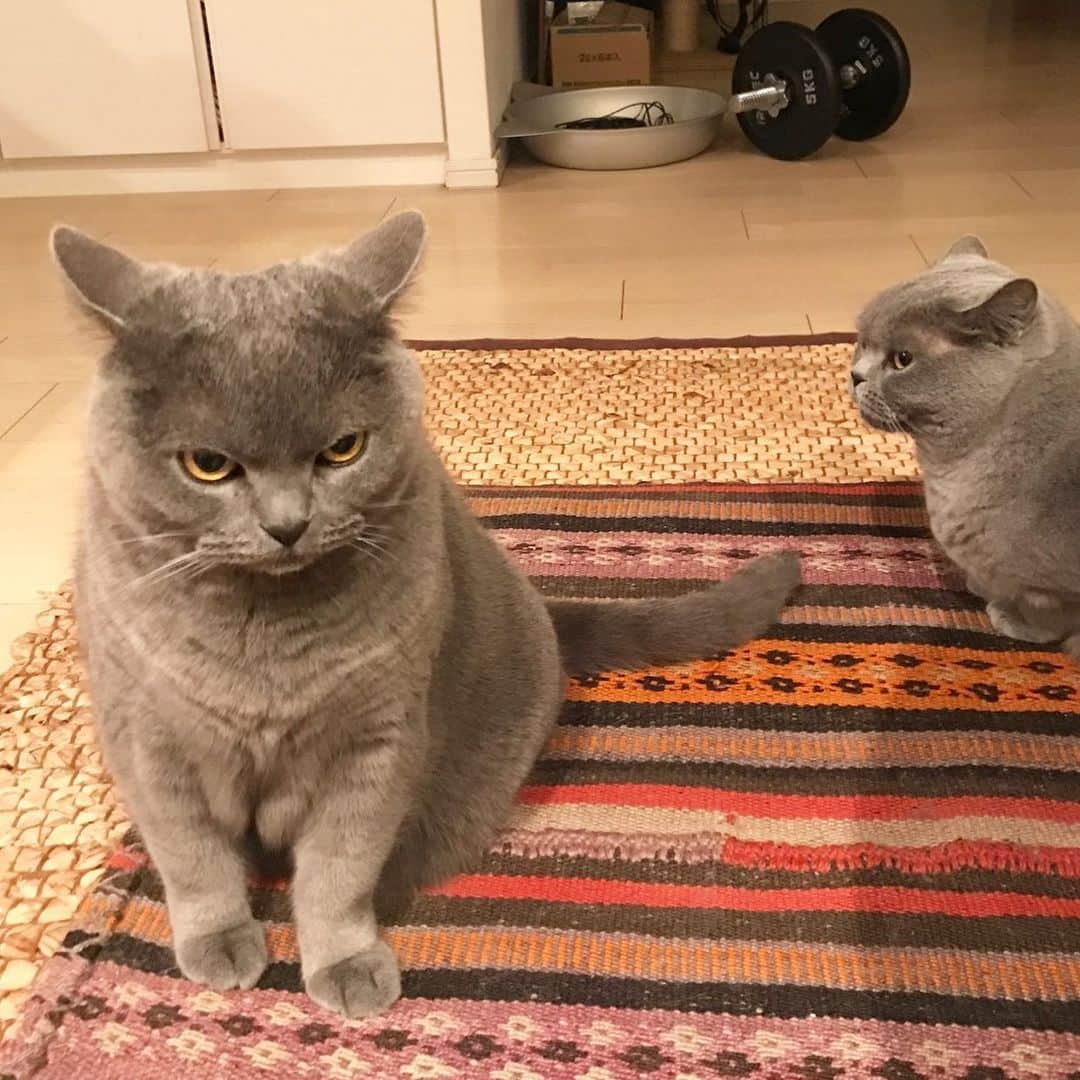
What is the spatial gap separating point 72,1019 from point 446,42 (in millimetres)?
2542

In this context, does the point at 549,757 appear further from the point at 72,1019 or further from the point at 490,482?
the point at 490,482

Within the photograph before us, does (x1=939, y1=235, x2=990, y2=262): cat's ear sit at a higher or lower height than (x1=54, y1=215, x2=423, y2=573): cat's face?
lower

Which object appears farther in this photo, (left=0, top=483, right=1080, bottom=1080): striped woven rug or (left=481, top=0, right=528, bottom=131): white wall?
(left=481, top=0, right=528, bottom=131): white wall

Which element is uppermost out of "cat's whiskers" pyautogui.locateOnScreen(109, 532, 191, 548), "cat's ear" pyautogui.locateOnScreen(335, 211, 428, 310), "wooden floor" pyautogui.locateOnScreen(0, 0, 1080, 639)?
"cat's ear" pyautogui.locateOnScreen(335, 211, 428, 310)

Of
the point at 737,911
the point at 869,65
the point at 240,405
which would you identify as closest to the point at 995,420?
the point at 737,911

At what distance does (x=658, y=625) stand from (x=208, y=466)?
0.60 meters

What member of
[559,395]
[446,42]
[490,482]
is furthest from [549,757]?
[446,42]

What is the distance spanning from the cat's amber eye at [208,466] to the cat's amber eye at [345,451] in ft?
0.19

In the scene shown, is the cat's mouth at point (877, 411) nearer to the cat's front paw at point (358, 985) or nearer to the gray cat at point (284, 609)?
the gray cat at point (284, 609)

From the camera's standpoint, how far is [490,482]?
1.61m

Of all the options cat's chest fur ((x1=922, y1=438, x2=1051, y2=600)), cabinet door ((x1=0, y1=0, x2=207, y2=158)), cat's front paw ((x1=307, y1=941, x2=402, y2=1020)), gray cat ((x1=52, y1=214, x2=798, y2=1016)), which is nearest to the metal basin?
cabinet door ((x1=0, y1=0, x2=207, y2=158))

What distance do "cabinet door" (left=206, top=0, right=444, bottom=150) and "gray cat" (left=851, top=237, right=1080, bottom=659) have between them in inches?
76.1

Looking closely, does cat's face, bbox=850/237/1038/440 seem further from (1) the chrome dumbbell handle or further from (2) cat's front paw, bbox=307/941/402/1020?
(1) the chrome dumbbell handle

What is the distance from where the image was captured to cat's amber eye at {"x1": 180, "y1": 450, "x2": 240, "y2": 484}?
28.4 inches
